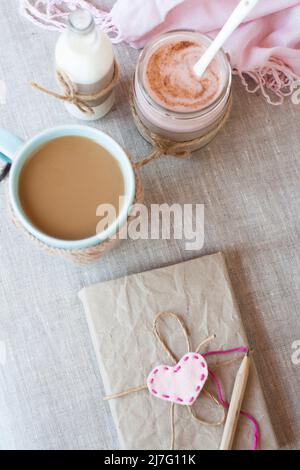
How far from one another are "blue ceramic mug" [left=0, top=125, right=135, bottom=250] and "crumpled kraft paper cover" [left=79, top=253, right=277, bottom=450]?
0.10m

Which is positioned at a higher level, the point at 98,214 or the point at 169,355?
the point at 98,214

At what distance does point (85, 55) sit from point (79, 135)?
0.08 meters

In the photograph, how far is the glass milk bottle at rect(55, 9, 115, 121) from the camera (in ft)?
1.69

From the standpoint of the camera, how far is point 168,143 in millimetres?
615

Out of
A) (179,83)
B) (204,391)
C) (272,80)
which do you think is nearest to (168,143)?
(179,83)

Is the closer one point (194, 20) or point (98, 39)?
point (98, 39)

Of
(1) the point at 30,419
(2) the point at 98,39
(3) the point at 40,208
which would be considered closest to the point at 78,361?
(1) the point at 30,419

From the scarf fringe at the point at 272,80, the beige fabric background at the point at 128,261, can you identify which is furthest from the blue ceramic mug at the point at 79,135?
the scarf fringe at the point at 272,80

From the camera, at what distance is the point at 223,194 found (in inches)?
25.8

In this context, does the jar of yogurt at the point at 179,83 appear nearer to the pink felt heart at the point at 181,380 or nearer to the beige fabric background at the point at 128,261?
the beige fabric background at the point at 128,261

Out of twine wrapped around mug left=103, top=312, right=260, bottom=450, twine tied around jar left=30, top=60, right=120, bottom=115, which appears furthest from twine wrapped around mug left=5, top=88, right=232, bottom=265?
twine wrapped around mug left=103, top=312, right=260, bottom=450

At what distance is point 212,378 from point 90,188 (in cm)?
24

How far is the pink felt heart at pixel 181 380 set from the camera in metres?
0.59
